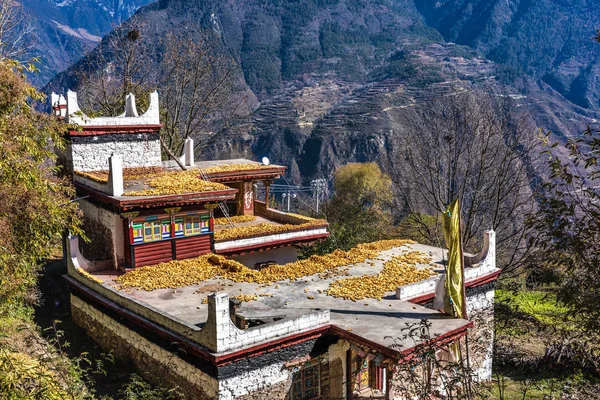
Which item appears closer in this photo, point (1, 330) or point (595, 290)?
point (595, 290)

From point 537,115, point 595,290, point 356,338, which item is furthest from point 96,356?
point 537,115

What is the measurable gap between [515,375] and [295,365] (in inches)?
430

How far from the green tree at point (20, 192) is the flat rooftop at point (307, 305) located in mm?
3098

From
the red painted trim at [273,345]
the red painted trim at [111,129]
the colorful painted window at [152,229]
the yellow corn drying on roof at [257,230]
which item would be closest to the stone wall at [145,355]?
the red painted trim at [273,345]

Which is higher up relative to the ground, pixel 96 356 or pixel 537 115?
pixel 537 115

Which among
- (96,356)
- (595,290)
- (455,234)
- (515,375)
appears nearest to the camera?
(595,290)

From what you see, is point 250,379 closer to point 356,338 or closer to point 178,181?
point 356,338

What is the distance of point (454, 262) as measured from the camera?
15883mm

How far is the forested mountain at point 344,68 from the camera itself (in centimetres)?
11594

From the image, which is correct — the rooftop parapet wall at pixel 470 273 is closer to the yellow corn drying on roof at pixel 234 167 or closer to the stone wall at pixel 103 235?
the stone wall at pixel 103 235

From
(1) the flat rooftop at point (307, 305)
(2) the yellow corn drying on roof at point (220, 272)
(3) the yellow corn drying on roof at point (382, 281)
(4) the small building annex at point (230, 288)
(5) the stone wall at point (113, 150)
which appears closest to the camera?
(4) the small building annex at point (230, 288)

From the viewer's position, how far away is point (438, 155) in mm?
33688

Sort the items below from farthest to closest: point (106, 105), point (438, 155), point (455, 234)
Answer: point (106, 105)
point (438, 155)
point (455, 234)

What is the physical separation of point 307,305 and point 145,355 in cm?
493
